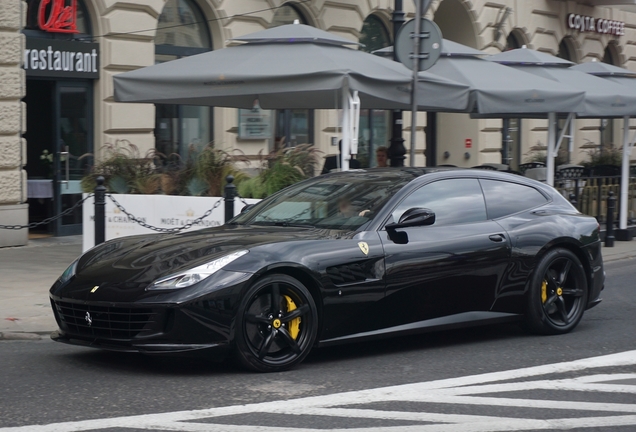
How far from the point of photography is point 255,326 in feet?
21.8

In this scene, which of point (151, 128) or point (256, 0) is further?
point (256, 0)

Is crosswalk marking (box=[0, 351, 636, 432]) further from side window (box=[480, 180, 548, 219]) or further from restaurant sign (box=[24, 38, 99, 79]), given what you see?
restaurant sign (box=[24, 38, 99, 79])

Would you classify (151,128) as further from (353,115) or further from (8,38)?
(353,115)

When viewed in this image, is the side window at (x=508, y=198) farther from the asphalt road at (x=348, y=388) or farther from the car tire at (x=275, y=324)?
the car tire at (x=275, y=324)

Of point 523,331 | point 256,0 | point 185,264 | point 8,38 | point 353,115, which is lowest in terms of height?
point 523,331

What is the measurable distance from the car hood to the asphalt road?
0.63 metres

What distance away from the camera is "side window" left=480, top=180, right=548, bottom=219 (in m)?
8.25

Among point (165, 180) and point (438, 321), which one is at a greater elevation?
point (165, 180)

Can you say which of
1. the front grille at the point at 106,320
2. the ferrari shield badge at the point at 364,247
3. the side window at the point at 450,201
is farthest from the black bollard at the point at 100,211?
the ferrari shield badge at the point at 364,247

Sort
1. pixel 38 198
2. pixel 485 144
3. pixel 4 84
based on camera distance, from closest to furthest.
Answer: pixel 4 84 < pixel 38 198 < pixel 485 144

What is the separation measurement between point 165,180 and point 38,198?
4.45 m

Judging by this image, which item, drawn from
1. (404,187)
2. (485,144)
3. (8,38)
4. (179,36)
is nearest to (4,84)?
(8,38)

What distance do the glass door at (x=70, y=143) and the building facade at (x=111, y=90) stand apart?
16mm

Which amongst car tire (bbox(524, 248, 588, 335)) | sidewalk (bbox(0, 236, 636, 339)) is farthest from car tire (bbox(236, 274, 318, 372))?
sidewalk (bbox(0, 236, 636, 339))
